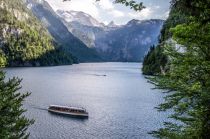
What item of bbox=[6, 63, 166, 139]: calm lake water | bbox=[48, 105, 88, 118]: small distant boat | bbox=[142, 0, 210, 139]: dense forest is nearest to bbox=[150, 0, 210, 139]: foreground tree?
bbox=[142, 0, 210, 139]: dense forest

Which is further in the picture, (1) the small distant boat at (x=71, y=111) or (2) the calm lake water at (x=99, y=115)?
(1) the small distant boat at (x=71, y=111)

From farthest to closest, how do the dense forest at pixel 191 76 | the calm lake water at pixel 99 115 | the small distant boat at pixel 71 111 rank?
the small distant boat at pixel 71 111, the calm lake water at pixel 99 115, the dense forest at pixel 191 76

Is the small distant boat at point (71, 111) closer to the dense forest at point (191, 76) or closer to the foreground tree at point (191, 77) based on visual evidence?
the dense forest at point (191, 76)

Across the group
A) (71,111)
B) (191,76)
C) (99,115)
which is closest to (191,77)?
(191,76)

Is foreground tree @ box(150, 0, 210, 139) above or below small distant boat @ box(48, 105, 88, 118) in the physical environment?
above

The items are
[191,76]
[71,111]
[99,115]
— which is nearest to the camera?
[191,76]

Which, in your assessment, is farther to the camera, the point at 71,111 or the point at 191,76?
the point at 71,111

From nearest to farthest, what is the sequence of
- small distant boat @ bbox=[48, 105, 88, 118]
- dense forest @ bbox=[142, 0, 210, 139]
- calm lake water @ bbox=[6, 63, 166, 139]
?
dense forest @ bbox=[142, 0, 210, 139] < calm lake water @ bbox=[6, 63, 166, 139] < small distant boat @ bbox=[48, 105, 88, 118]

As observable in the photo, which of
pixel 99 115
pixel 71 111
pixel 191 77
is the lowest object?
pixel 99 115

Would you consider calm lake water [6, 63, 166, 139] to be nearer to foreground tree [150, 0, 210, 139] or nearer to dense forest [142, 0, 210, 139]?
dense forest [142, 0, 210, 139]

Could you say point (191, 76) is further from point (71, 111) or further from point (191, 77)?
point (71, 111)

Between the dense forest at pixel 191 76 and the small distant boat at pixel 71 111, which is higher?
the dense forest at pixel 191 76

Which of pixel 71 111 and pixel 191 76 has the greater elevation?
pixel 191 76

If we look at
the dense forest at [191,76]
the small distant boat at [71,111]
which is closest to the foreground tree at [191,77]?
the dense forest at [191,76]
